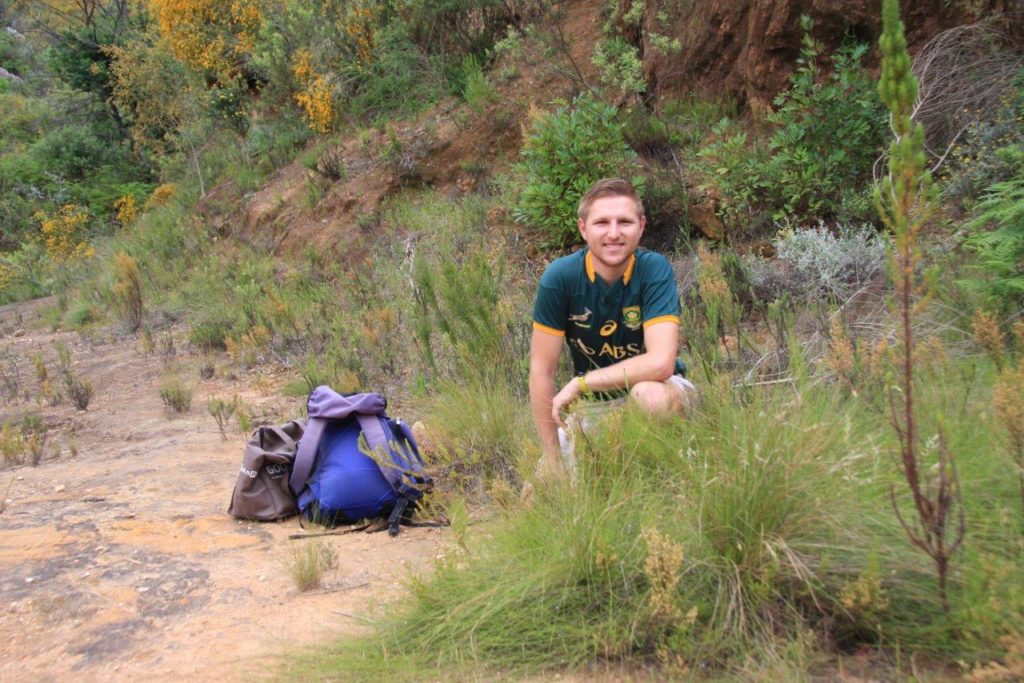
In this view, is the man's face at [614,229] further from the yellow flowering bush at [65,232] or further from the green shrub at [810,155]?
the yellow flowering bush at [65,232]

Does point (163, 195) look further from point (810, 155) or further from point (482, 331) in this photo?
point (482, 331)

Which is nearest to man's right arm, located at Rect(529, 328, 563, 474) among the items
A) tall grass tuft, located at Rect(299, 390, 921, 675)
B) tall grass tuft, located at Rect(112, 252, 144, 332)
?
tall grass tuft, located at Rect(299, 390, 921, 675)

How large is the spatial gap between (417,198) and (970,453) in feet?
29.8

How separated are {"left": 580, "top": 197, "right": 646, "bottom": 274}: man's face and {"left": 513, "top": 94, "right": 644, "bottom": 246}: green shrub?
3.66 meters

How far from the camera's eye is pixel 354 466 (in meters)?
4.42

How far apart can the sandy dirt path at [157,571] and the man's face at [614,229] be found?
1361mm

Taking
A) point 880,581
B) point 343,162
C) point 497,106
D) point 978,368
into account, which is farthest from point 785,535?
point 343,162

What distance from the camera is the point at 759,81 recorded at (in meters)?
7.80

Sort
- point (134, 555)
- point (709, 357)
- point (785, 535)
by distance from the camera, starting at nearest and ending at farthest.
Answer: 1. point (785, 535)
2. point (709, 357)
3. point (134, 555)

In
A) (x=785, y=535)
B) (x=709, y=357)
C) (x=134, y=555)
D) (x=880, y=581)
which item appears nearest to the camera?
(x=880, y=581)

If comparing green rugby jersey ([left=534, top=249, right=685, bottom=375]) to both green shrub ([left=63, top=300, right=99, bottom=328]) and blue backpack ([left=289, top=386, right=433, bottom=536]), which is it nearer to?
blue backpack ([left=289, top=386, right=433, bottom=536])

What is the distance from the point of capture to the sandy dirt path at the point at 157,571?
3.09m

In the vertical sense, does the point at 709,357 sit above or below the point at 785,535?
above

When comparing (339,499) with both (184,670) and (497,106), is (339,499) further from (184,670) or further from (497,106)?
(497,106)
